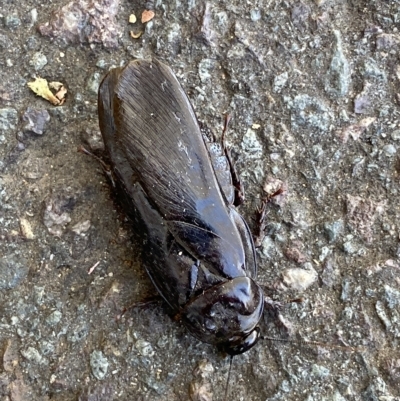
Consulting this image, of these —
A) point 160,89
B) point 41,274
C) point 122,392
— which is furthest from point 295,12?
point 122,392

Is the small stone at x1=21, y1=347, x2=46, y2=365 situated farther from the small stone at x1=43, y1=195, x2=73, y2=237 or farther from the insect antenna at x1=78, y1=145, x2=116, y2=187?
the insect antenna at x1=78, y1=145, x2=116, y2=187

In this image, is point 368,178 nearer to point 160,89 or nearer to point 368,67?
point 368,67

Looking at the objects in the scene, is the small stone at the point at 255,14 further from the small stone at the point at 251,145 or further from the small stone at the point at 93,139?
the small stone at the point at 93,139

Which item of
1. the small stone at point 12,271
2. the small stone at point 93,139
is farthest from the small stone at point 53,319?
the small stone at point 93,139

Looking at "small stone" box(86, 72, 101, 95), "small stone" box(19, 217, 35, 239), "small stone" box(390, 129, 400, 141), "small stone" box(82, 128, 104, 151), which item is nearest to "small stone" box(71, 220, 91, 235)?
"small stone" box(19, 217, 35, 239)

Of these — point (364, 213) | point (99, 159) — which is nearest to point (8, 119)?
point (99, 159)

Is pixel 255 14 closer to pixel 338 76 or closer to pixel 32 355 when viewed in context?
pixel 338 76
